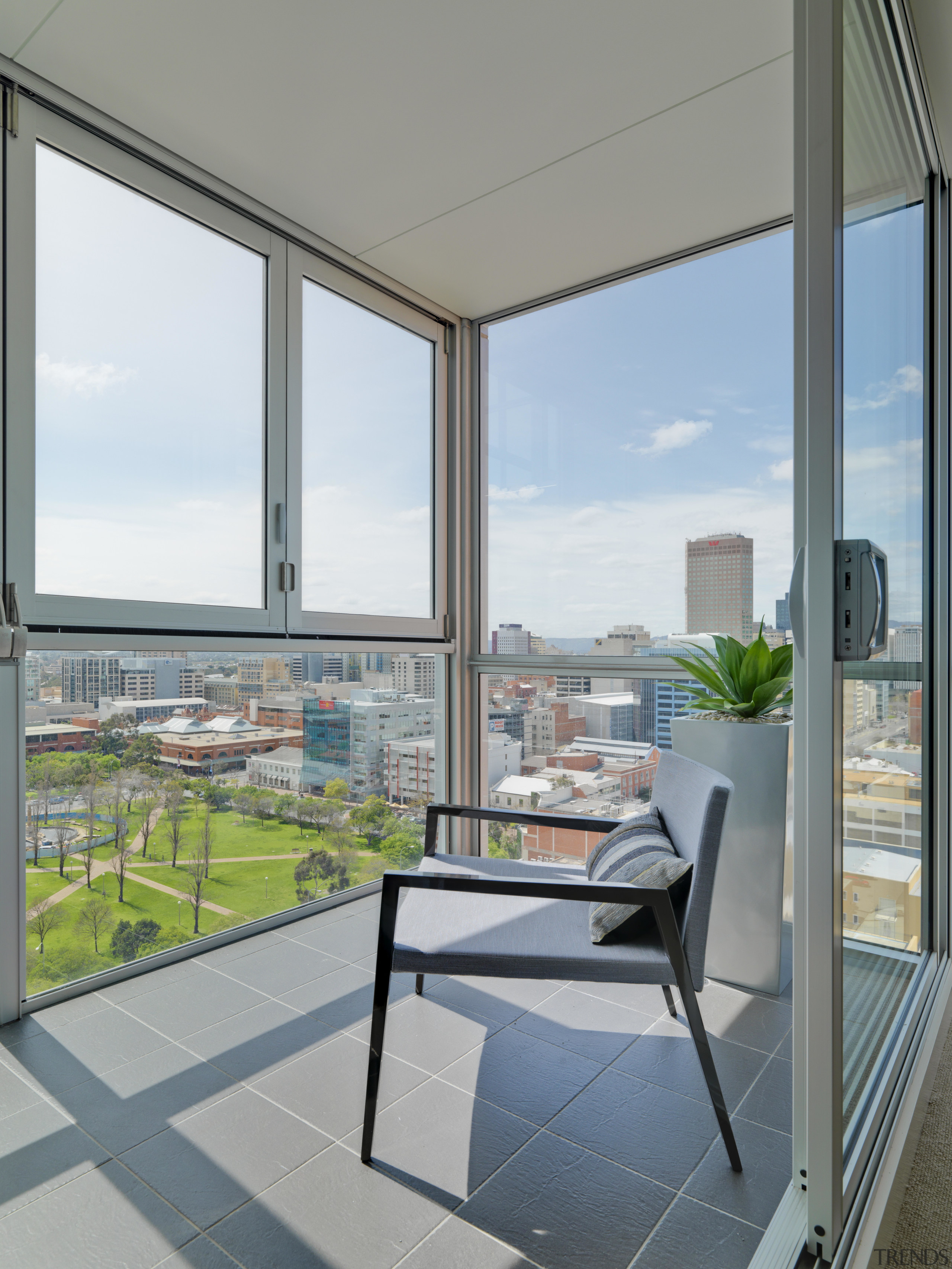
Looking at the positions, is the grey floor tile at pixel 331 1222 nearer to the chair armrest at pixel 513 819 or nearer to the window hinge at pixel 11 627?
the chair armrest at pixel 513 819

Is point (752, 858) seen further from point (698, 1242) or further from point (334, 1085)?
point (334, 1085)

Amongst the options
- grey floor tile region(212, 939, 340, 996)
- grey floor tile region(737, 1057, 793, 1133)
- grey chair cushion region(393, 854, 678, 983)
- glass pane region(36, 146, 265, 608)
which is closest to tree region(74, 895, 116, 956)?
grey floor tile region(212, 939, 340, 996)

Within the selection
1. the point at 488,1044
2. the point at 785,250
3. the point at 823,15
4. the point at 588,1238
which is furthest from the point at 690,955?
the point at 785,250

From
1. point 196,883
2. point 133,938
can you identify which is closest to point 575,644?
point 196,883

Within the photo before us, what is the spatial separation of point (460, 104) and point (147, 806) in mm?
2372

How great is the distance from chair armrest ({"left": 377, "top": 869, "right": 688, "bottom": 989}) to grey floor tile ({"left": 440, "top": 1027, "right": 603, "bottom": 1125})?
489mm

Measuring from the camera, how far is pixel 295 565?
2.82 meters

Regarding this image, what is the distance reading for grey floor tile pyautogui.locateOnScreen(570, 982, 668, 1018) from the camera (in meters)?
2.12

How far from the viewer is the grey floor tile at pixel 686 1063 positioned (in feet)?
5.73

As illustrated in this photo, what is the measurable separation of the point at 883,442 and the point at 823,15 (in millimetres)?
737

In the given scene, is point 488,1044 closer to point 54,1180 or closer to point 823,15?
point 54,1180

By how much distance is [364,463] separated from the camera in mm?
3154

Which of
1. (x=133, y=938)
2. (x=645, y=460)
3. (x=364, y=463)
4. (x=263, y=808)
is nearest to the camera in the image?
(x=133, y=938)

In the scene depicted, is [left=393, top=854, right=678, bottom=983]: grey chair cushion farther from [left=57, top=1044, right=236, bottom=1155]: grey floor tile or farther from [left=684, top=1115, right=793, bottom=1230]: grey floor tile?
[left=57, top=1044, right=236, bottom=1155]: grey floor tile
